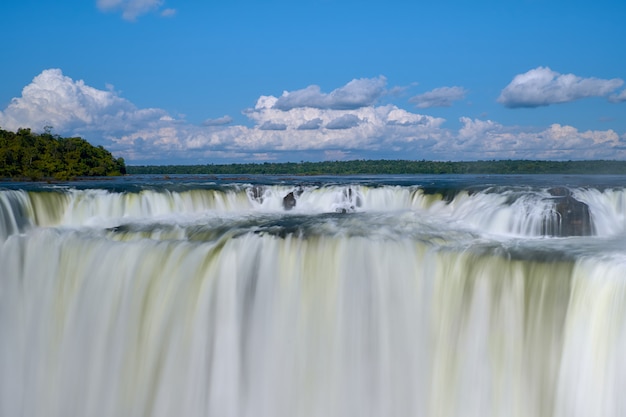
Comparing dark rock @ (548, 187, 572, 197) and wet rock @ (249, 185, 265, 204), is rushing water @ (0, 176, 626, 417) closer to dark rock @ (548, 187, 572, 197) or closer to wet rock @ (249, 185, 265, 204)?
dark rock @ (548, 187, 572, 197)

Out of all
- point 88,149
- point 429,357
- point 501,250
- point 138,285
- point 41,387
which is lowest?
point 41,387

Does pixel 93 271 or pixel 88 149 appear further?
pixel 88 149

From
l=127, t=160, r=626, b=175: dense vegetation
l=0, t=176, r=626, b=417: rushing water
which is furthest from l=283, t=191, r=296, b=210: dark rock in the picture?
l=127, t=160, r=626, b=175: dense vegetation

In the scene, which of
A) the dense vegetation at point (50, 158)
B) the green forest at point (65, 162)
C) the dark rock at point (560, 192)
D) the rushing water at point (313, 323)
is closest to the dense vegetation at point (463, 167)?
the green forest at point (65, 162)

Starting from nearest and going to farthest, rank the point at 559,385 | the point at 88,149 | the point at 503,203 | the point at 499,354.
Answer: the point at 559,385, the point at 499,354, the point at 503,203, the point at 88,149

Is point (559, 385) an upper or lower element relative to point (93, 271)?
lower

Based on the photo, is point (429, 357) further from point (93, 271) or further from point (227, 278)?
point (93, 271)

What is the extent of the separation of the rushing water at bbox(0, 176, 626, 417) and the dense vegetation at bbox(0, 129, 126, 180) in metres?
30.4

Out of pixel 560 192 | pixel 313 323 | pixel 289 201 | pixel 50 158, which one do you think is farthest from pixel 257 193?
pixel 50 158

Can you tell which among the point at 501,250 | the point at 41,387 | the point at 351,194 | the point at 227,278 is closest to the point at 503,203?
the point at 501,250

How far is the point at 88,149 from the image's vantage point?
52.9m

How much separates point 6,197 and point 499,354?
623 inches

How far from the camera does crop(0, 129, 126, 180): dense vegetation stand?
42.5m

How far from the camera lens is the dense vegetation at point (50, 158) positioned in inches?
1674
